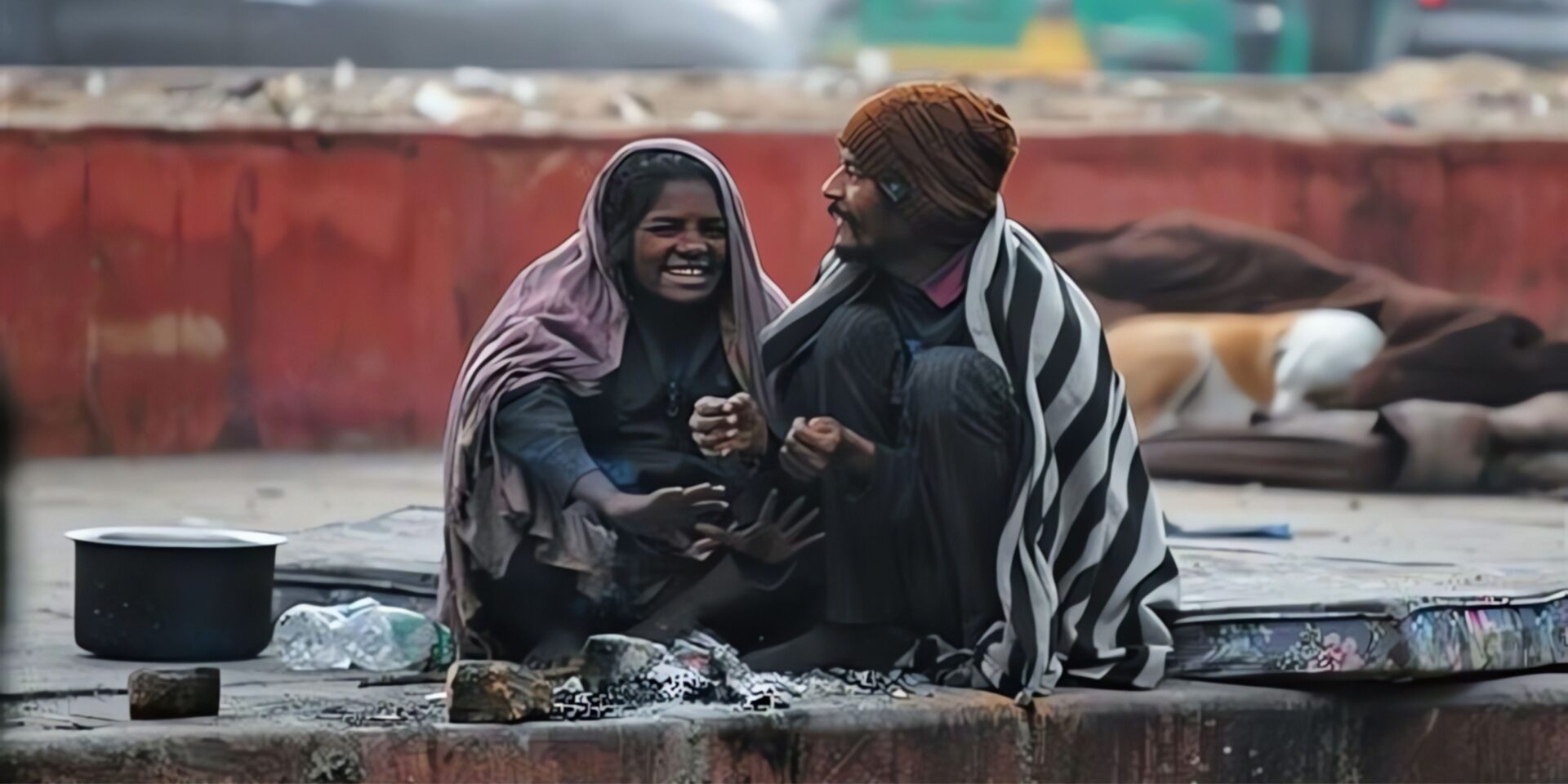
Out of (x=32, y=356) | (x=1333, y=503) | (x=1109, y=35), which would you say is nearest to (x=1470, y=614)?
(x=1333, y=503)

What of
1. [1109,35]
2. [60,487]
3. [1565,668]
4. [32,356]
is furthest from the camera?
[1109,35]

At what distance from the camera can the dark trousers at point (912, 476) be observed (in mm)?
5047

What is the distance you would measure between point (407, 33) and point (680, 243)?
651cm

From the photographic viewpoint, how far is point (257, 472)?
9961mm

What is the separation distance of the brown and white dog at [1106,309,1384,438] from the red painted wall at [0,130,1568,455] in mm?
1341

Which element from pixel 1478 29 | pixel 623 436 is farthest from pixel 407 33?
pixel 623 436

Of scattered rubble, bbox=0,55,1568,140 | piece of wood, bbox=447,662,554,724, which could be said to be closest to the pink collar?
piece of wood, bbox=447,662,554,724

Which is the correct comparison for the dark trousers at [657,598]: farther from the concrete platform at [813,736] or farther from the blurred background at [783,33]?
the blurred background at [783,33]

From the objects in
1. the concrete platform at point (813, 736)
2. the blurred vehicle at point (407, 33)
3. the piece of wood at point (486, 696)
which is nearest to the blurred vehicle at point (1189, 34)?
the blurred vehicle at point (407, 33)

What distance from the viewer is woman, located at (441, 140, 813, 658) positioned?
→ 16.5 feet

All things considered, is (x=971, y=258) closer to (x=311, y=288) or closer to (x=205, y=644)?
(x=205, y=644)

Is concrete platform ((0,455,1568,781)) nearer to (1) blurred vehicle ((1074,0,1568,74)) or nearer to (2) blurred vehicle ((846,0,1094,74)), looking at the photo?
(2) blurred vehicle ((846,0,1094,74))

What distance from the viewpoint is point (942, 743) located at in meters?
4.95

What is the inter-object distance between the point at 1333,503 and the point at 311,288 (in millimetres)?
3880
